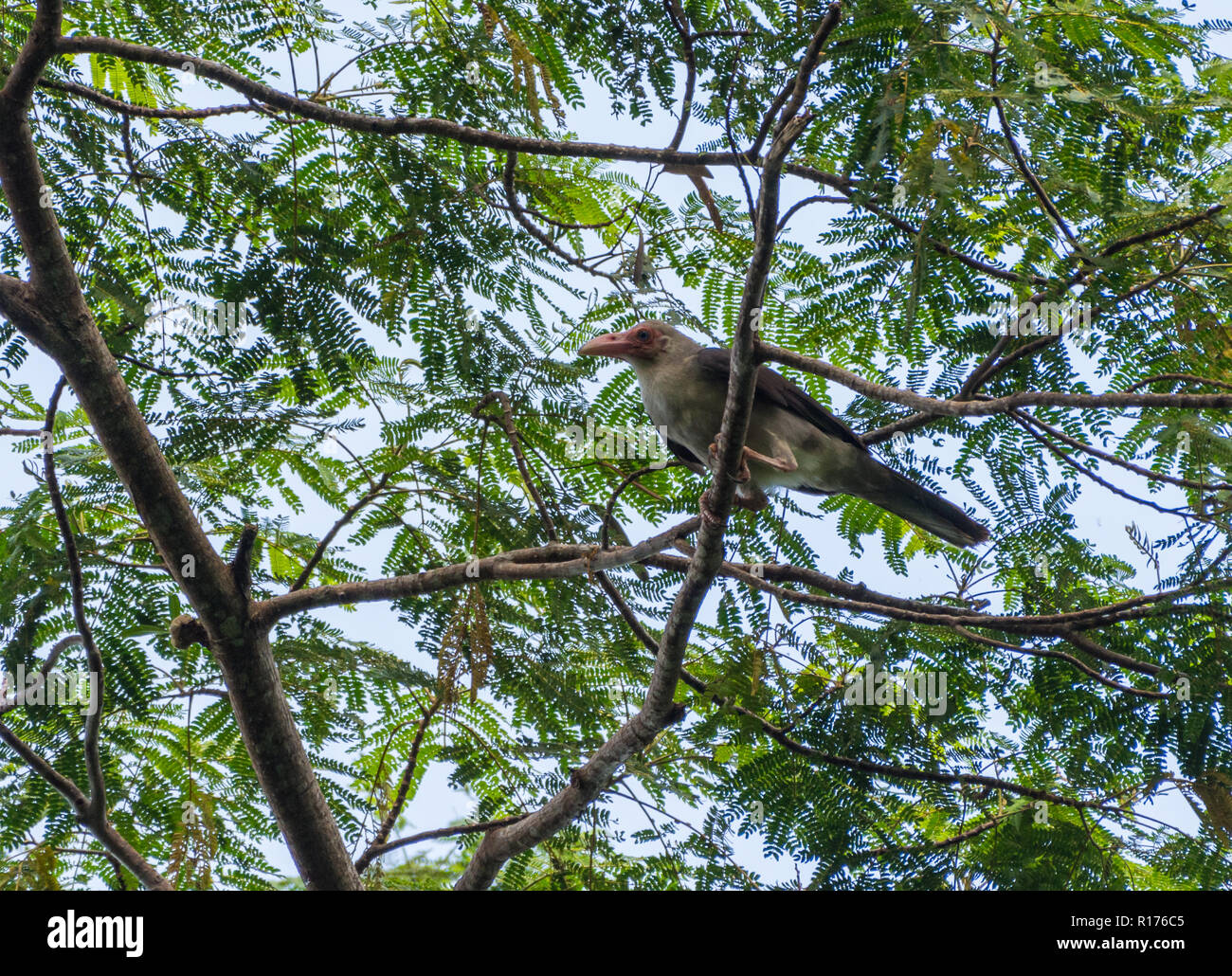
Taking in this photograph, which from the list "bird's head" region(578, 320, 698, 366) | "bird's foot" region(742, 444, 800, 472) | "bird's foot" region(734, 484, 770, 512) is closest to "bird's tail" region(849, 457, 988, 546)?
"bird's foot" region(742, 444, 800, 472)

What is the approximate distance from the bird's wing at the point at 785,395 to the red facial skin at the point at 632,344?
31cm

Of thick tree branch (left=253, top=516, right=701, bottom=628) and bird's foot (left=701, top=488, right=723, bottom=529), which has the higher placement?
thick tree branch (left=253, top=516, right=701, bottom=628)

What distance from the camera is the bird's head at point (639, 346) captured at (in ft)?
18.1

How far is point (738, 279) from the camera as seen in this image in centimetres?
547

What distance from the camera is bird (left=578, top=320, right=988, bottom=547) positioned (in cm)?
526

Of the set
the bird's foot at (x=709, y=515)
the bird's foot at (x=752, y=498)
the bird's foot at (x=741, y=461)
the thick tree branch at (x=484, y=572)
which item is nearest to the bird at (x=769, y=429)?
the bird's foot at (x=752, y=498)

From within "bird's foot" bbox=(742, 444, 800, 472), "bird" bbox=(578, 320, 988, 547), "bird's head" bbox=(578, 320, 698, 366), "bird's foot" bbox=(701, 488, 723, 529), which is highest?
"bird's head" bbox=(578, 320, 698, 366)

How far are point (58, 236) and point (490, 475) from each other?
7.74 feet

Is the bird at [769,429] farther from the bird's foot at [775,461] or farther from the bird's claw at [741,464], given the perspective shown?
the bird's claw at [741,464]

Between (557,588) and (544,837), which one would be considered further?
(557,588)

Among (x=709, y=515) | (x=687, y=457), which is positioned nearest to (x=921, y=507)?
(x=687, y=457)

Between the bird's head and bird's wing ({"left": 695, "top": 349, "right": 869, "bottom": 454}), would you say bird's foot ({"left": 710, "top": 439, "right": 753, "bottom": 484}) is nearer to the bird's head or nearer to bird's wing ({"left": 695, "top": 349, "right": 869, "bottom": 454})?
bird's wing ({"left": 695, "top": 349, "right": 869, "bottom": 454})
